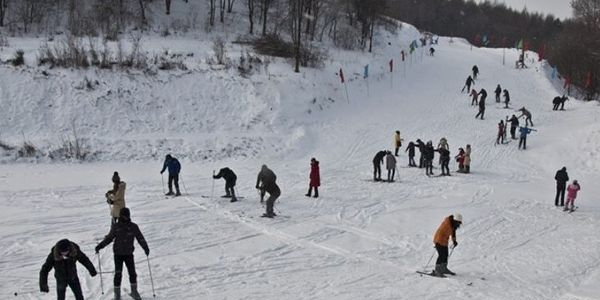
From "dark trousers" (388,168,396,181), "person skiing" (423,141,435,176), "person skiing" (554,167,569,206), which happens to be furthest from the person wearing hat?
"person skiing" (423,141,435,176)

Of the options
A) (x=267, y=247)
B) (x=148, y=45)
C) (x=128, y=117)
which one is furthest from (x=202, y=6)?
(x=267, y=247)

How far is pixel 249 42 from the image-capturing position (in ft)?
126

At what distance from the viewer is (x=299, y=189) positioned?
808 inches

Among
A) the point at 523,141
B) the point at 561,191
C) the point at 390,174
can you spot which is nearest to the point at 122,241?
the point at 390,174

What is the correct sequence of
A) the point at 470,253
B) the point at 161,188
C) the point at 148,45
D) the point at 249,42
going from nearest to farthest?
the point at 470,253, the point at 161,188, the point at 148,45, the point at 249,42

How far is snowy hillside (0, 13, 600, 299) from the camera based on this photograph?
12.0 m

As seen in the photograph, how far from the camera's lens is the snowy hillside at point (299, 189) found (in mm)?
12031

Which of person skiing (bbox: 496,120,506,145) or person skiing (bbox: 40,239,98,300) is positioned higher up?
person skiing (bbox: 496,120,506,145)

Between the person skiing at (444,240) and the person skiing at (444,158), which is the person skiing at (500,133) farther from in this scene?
the person skiing at (444,240)

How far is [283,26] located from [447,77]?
1415cm

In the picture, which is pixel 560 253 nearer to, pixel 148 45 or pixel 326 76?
pixel 326 76

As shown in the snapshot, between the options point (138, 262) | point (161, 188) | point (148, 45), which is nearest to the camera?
point (138, 262)

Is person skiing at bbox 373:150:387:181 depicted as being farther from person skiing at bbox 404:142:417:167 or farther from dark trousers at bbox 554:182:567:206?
dark trousers at bbox 554:182:567:206

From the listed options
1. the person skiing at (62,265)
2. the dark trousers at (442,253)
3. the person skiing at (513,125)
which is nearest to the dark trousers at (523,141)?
the person skiing at (513,125)
